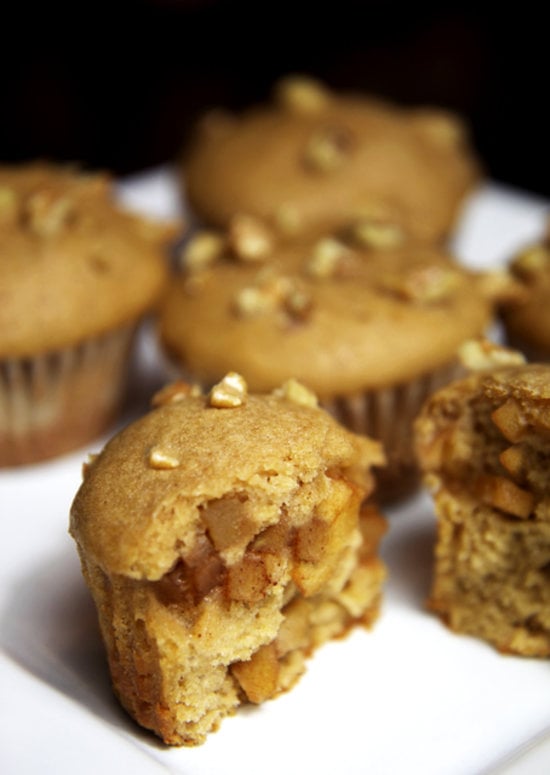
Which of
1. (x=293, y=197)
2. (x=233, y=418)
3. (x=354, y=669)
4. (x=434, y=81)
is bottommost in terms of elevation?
(x=434, y=81)

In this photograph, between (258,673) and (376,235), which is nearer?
(258,673)

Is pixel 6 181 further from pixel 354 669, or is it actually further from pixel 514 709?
pixel 514 709

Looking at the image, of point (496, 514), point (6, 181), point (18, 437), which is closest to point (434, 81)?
point (6, 181)

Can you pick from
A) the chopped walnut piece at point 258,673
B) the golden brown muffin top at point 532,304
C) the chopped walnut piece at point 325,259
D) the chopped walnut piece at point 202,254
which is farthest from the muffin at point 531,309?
the chopped walnut piece at point 258,673

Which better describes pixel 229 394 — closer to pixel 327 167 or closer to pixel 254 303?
pixel 254 303

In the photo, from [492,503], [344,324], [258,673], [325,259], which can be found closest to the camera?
[258,673]

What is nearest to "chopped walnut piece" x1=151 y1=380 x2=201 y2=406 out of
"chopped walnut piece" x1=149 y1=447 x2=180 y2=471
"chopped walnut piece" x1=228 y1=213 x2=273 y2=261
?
"chopped walnut piece" x1=149 y1=447 x2=180 y2=471

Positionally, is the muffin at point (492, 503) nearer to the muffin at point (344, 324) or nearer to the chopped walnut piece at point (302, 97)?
the muffin at point (344, 324)

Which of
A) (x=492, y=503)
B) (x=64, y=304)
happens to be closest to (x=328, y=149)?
(x=64, y=304)
